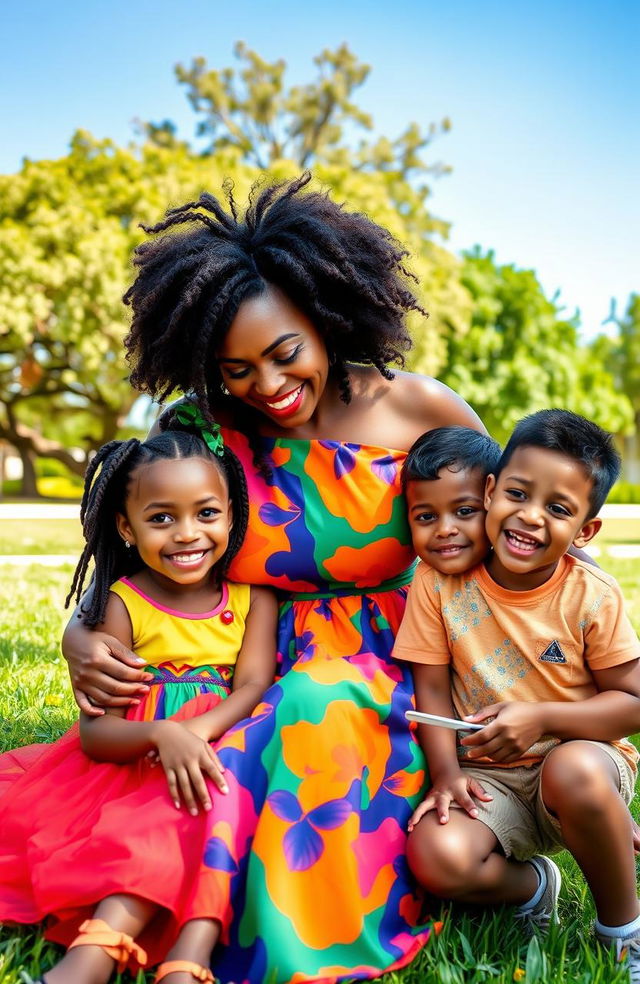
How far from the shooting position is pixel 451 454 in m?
2.67

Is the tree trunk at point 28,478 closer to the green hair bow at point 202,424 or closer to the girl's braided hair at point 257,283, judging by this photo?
the girl's braided hair at point 257,283

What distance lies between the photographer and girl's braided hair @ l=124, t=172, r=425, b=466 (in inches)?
111

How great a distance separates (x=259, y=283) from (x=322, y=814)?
1.48 m

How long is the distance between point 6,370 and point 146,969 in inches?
926

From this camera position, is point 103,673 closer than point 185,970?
No

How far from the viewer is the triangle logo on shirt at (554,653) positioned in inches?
95.7

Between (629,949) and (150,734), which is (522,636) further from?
(150,734)

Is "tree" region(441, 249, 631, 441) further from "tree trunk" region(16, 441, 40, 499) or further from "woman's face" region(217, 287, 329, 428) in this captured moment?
"woman's face" region(217, 287, 329, 428)

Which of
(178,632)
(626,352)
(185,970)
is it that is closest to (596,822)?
(185,970)

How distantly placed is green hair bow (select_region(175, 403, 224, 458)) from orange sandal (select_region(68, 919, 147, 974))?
4.19 feet

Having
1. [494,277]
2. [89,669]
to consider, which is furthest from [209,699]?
[494,277]

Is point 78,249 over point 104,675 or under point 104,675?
over

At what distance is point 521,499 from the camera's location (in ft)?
7.95

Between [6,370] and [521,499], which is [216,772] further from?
[6,370]
